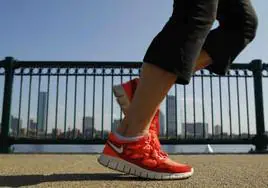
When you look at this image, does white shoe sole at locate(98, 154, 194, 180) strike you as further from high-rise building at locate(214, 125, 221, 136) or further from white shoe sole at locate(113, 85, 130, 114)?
high-rise building at locate(214, 125, 221, 136)

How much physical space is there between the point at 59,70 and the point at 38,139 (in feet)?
3.89

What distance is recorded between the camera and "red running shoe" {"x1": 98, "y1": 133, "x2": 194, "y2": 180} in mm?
1761

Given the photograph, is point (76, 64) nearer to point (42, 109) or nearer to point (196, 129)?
point (42, 109)

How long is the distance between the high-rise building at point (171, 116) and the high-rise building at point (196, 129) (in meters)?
0.18

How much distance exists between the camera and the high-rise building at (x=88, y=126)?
5.91 meters

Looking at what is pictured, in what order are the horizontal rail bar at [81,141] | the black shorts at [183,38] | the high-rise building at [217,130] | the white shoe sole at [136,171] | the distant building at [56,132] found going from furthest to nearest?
the high-rise building at [217,130], the distant building at [56,132], the horizontal rail bar at [81,141], the white shoe sole at [136,171], the black shorts at [183,38]

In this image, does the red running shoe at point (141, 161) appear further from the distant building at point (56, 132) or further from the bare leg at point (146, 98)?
the distant building at point (56, 132)

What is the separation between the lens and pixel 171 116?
6270 millimetres

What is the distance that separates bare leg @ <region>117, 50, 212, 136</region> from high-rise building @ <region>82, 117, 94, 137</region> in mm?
4110

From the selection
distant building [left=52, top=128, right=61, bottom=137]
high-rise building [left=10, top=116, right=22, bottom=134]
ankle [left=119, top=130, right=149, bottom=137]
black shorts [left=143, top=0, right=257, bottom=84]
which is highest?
black shorts [left=143, top=0, right=257, bottom=84]

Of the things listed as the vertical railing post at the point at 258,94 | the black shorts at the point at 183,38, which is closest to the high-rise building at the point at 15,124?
the vertical railing post at the point at 258,94

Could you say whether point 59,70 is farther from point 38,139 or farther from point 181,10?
point 181,10

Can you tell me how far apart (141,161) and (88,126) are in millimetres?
4354

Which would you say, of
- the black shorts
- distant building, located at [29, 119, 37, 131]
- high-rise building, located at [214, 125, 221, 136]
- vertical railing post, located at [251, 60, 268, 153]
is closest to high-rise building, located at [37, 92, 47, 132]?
distant building, located at [29, 119, 37, 131]
